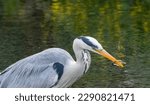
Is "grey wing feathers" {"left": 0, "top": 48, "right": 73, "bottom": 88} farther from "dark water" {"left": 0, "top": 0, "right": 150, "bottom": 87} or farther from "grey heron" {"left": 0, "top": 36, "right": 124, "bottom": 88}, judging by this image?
"dark water" {"left": 0, "top": 0, "right": 150, "bottom": 87}

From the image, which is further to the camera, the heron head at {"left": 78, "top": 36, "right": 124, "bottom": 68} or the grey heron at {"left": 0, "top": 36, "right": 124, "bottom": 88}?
the grey heron at {"left": 0, "top": 36, "right": 124, "bottom": 88}

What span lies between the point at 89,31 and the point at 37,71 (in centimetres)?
347

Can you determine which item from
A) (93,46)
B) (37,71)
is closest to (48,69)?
(37,71)

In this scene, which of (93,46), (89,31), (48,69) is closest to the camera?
(93,46)

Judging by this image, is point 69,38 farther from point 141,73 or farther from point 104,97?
point 104,97

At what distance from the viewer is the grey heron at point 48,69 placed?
713 centimetres

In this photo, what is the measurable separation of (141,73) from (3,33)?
2977 millimetres

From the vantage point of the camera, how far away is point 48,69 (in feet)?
23.5

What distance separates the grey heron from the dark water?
0.84 m

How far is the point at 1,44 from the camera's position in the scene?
9648 millimetres

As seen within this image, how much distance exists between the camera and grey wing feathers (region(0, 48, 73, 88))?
7.13 metres

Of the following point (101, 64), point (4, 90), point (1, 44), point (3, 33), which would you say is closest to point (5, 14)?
point (3, 33)

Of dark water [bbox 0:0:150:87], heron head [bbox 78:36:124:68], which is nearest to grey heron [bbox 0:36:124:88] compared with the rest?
heron head [bbox 78:36:124:68]

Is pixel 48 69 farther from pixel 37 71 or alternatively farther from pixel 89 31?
pixel 89 31
